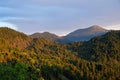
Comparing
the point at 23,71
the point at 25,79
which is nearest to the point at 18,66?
the point at 23,71

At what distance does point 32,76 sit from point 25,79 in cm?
1288

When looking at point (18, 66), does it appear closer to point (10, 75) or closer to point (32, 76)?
point (32, 76)

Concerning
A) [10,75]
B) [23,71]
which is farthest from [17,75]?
[23,71]

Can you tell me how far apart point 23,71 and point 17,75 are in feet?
54.7

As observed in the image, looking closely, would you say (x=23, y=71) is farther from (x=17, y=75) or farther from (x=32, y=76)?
(x=17, y=75)

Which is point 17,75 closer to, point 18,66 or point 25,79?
point 25,79

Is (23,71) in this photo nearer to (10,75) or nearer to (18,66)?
(18,66)

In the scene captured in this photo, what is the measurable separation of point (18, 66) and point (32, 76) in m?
9.88

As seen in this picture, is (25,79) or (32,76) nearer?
(25,79)

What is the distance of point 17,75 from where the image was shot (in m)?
159

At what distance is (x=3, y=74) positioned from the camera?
162m

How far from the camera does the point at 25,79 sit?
164 m

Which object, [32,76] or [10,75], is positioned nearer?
[10,75]

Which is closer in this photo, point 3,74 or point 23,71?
point 3,74
